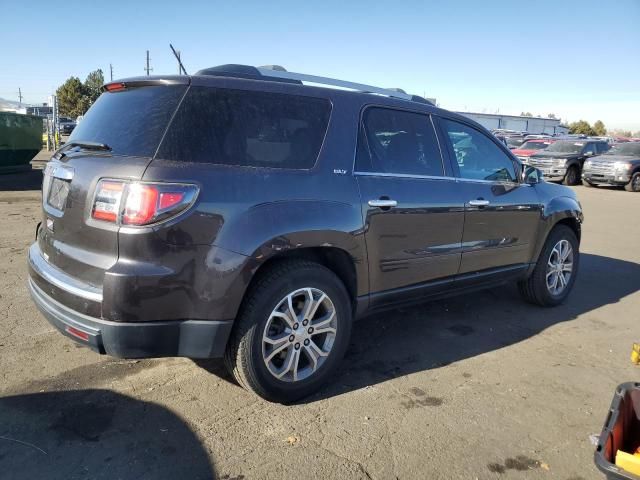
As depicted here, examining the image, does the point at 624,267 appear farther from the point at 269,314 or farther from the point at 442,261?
the point at 269,314

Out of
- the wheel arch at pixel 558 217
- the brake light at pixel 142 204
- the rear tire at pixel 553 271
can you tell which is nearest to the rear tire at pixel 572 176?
the wheel arch at pixel 558 217

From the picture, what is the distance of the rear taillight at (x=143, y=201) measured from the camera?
103 inches

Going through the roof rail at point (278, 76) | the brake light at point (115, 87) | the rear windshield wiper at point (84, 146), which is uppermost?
the roof rail at point (278, 76)

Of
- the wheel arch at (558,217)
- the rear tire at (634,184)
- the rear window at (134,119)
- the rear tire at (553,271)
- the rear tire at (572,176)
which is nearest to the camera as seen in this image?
the rear window at (134,119)

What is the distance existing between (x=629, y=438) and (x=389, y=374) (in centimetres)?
156

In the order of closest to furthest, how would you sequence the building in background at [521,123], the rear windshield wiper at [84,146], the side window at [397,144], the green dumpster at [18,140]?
the rear windshield wiper at [84,146] < the side window at [397,144] < the green dumpster at [18,140] < the building in background at [521,123]

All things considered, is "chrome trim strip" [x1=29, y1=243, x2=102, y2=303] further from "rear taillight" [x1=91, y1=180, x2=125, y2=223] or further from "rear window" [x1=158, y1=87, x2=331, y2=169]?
"rear window" [x1=158, y1=87, x2=331, y2=169]

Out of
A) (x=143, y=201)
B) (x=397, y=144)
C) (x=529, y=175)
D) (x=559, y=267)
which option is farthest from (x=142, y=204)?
(x=559, y=267)

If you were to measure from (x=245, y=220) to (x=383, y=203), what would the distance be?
107 centimetres

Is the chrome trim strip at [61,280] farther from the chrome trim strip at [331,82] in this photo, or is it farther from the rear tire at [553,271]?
the rear tire at [553,271]

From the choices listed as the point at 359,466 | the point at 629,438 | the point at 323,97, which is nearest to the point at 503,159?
the point at 323,97

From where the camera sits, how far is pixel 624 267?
7426 millimetres

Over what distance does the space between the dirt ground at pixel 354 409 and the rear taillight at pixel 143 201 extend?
1.18m

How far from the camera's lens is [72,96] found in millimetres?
44250
